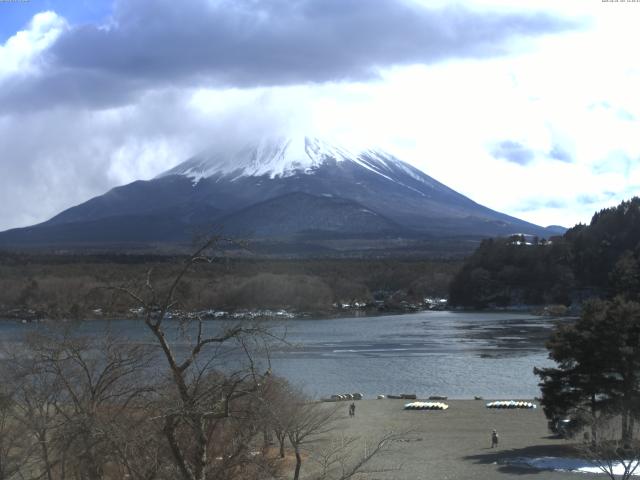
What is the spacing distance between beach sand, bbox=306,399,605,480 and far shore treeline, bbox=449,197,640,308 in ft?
188

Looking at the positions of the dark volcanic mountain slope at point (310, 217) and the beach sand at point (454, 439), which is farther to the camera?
the dark volcanic mountain slope at point (310, 217)

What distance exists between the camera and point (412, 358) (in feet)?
139

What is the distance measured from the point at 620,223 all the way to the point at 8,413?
8622cm

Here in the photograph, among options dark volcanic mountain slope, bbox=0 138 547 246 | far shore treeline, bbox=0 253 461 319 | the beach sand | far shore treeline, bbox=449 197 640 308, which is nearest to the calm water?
the beach sand

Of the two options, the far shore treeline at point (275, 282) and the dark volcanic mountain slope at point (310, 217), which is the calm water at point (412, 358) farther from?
the dark volcanic mountain slope at point (310, 217)

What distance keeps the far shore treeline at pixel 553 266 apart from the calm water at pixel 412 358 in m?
25.7

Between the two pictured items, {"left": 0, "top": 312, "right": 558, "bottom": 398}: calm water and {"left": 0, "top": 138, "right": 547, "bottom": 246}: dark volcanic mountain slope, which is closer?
{"left": 0, "top": 312, "right": 558, "bottom": 398}: calm water

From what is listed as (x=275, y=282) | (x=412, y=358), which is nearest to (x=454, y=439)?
(x=412, y=358)

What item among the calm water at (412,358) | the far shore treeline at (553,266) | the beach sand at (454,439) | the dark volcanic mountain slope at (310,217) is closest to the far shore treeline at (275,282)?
the far shore treeline at (553,266)

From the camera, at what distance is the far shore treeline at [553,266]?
286 feet

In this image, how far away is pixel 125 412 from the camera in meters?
9.10

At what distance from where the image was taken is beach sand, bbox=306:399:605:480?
17594mm

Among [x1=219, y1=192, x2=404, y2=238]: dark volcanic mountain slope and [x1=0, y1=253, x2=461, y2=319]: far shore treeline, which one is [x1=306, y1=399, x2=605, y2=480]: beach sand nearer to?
[x1=0, y1=253, x2=461, y2=319]: far shore treeline

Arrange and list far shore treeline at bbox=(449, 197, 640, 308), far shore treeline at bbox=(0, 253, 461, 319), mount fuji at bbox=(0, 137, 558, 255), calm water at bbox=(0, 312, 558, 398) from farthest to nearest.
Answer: mount fuji at bbox=(0, 137, 558, 255), far shore treeline at bbox=(449, 197, 640, 308), far shore treeline at bbox=(0, 253, 461, 319), calm water at bbox=(0, 312, 558, 398)
